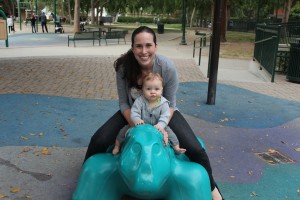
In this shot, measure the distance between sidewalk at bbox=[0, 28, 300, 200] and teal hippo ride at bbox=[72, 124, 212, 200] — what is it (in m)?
0.86

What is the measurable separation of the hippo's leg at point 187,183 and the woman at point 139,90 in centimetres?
38

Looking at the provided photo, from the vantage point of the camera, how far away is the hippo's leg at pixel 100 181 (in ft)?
9.55

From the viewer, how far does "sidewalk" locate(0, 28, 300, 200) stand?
13.4 ft

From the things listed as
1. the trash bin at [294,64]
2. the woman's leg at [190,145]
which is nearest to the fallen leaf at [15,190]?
the woman's leg at [190,145]

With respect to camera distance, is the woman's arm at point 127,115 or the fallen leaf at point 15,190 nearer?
the woman's arm at point 127,115

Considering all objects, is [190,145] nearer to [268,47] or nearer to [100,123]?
[100,123]

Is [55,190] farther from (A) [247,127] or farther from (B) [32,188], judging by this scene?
(A) [247,127]

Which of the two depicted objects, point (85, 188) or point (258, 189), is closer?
point (85, 188)

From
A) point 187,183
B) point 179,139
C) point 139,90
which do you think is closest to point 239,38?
point 139,90

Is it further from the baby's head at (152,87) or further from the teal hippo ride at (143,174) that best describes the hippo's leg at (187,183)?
the baby's head at (152,87)

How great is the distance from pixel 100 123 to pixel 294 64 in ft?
24.9

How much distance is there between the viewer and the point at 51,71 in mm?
11086

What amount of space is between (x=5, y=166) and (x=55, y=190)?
2.99 feet

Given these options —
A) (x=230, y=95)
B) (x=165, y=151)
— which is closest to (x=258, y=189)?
(x=165, y=151)
